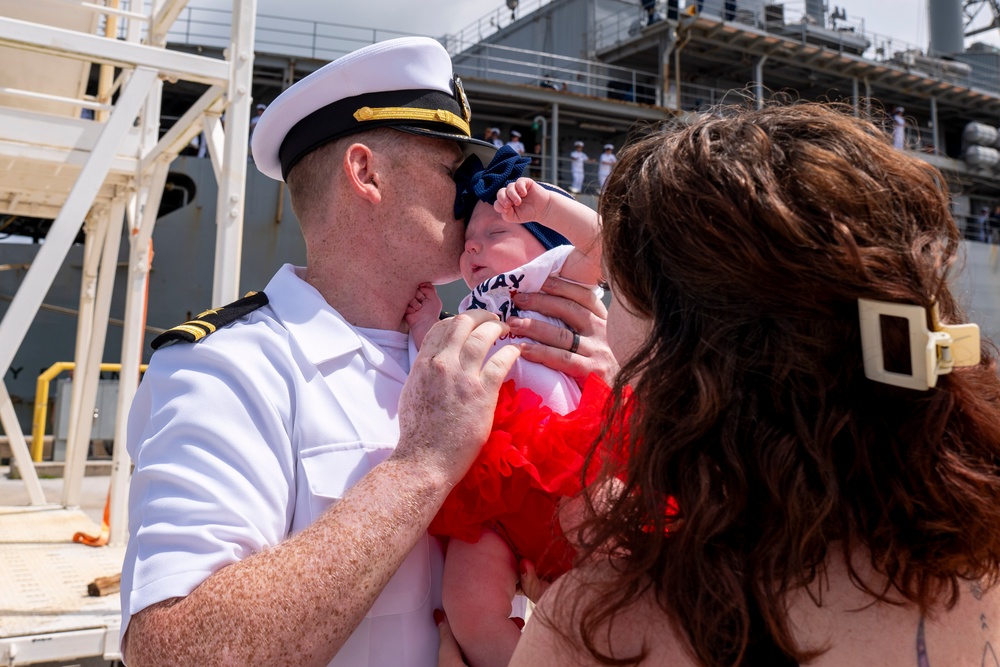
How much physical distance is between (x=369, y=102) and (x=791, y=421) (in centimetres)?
129

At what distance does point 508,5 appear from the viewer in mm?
23594

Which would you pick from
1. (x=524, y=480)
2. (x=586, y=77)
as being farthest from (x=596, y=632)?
(x=586, y=77)

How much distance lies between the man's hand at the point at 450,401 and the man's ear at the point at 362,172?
0.50 metres

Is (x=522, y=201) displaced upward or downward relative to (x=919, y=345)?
upward

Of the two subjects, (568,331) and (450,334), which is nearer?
(450,334)

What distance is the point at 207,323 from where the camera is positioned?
1524 millimetres

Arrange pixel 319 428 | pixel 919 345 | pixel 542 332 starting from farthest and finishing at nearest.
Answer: pixel 542 332, pixel 319 428, pixel 919 345

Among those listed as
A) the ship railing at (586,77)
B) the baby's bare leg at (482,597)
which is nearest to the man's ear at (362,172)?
the baby's bare leg at (482,597)

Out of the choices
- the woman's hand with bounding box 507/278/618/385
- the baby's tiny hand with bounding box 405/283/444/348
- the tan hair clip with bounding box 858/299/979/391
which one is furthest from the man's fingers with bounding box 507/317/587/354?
the tan hair clip with bounding box 858/299/979/391

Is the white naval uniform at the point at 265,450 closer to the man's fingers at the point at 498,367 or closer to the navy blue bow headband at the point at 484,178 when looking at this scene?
the man's fingers at the point at 498,367

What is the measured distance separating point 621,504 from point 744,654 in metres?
0.23

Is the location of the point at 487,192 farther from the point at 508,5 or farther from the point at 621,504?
the point at 508,5

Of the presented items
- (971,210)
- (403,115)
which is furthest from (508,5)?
(403,115)

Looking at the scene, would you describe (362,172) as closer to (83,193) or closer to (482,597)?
(482,597)
